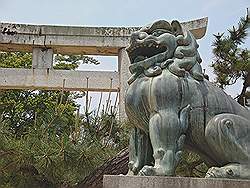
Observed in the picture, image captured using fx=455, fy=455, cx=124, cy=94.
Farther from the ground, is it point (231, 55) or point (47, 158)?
point (231, 55)

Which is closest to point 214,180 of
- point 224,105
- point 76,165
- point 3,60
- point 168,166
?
point 168,166

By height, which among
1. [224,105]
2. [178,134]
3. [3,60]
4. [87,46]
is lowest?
[178,134]

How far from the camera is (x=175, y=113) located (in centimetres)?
310

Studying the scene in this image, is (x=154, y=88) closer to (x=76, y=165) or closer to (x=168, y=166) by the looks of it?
(x=168, y=166)

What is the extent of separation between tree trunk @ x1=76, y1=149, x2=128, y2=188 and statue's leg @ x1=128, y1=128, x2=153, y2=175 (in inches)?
115

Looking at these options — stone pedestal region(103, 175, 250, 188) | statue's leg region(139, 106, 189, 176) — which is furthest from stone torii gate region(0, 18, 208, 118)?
stone pedestal region(103, 175, 250, 188)

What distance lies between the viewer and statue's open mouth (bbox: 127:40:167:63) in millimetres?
3281

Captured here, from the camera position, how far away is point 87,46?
1016 centimetres

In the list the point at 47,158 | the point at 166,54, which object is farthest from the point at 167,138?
the point at 47,158

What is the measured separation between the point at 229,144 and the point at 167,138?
423mm

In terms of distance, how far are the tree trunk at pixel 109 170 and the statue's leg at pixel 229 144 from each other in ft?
10.3

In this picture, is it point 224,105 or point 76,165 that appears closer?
point 224,105

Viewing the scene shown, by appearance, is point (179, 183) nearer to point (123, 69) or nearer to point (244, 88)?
point (244, 88)

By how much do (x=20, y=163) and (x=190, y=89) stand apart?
3638 millimetres
